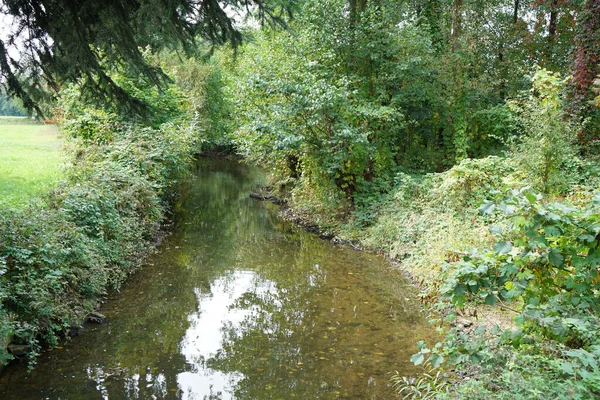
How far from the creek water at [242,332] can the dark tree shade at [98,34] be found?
3.54m

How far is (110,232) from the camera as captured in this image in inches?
360

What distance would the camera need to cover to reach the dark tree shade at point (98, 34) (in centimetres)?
521

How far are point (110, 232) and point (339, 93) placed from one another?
7.46m

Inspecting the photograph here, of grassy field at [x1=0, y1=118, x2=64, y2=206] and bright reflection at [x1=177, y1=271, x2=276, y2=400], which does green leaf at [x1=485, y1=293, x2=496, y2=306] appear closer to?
bright reflection at [x1=177, y1=271, x2=276, y2=400]

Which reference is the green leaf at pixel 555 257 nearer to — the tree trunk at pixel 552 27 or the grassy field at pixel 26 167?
the grassy field at pixel 26 167

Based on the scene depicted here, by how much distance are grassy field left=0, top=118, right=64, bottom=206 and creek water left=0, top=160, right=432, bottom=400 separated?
2878mm

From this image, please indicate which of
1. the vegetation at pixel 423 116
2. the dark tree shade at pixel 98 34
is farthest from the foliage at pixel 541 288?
the dark tree shade at pixel 98 34

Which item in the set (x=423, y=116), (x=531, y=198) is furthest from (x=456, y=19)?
(x=531, y=198)

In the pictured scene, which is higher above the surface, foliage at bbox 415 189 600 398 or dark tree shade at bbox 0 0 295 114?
dark tree shade at bbox 0 0 295 114

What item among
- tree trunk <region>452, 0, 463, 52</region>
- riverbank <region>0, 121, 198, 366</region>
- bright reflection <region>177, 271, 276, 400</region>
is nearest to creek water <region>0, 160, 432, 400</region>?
bright reflection <region>177, 271, 276, 400</region>

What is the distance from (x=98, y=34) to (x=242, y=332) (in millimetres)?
Answer: 4906

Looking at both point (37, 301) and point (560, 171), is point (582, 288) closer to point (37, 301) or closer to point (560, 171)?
point (37, 301)

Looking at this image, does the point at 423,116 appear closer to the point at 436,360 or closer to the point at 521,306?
the point at 521,306

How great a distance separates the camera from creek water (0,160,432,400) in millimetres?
5875
